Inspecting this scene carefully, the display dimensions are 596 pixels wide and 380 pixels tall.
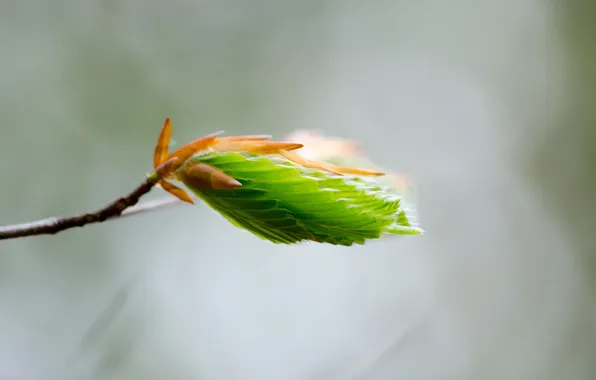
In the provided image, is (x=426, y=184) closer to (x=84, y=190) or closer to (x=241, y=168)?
(x=84, y=190)

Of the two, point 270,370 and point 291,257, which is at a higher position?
point 291,257

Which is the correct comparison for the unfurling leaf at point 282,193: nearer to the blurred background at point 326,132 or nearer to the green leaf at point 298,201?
the green leaf at point 298,201

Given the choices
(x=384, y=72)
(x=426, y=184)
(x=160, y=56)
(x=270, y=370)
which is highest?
(x=384, y=72)

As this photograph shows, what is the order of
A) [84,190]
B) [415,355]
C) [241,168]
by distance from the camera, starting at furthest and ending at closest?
[415,355] < [84,190] < [241,168]

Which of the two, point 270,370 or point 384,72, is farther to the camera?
point 384,72

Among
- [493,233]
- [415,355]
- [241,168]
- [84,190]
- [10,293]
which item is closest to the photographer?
[241,168]

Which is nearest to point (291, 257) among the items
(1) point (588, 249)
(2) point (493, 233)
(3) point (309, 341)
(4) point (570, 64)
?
(3) point (309, 341)
